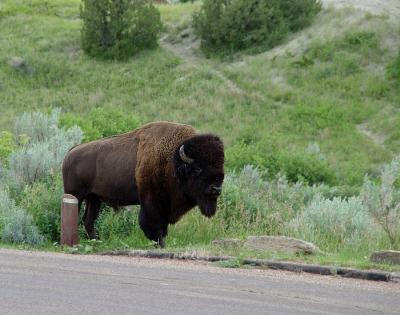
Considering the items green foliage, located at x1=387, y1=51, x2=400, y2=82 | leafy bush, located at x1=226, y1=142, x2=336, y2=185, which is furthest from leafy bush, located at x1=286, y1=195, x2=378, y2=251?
green foliage, located at x1=387, y1=51, x2=400, y2=82

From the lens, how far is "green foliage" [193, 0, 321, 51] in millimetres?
56594

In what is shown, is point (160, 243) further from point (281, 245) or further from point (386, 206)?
point (386, 206)

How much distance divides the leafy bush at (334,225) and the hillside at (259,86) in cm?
2300

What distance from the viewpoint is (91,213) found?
15281 millimetres

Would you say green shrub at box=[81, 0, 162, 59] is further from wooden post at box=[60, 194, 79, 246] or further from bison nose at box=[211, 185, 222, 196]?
bison nose at box=[211, 185, 222, 196]

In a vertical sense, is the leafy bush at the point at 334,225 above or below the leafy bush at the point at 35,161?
above

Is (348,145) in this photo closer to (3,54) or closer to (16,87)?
(16,87)

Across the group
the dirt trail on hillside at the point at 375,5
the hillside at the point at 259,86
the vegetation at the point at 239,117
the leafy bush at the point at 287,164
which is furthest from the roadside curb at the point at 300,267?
the dirt trail on hillside at the point at 375,5

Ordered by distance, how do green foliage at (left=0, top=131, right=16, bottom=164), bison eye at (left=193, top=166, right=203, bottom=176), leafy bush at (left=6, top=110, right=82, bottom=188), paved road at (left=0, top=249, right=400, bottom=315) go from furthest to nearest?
green foliage at (left=0, top=131, right=16, bottom=164) < leafy bush at (left=6, top=110, right=82, bottom=188) < bison eye at (left=193, top=166, right=203, bottom=176) < paved road at (left=0, top=249, right=400, bottom=315)

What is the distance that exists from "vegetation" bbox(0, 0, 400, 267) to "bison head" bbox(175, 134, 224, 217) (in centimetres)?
100

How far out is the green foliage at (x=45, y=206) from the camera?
15164mm

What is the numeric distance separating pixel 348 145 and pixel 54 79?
20.8 m

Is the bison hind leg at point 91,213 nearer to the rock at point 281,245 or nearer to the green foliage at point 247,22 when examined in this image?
the rock at point 281,245

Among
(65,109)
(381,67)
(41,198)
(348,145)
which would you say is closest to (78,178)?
(41,198)
